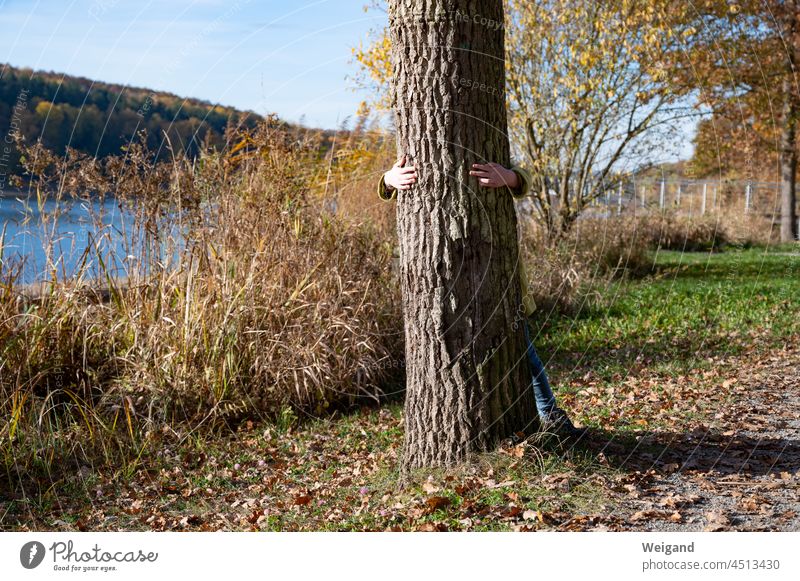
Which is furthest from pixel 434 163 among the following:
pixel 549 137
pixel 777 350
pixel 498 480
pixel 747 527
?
pixel 549 137

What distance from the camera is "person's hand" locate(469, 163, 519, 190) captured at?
378 cm

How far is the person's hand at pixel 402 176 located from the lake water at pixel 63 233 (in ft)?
9.20

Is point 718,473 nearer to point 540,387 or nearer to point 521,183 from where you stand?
point 540,387

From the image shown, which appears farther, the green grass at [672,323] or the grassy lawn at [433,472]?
the green grass at [672,323]

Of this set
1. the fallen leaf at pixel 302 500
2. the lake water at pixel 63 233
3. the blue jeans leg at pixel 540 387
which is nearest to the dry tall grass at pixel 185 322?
the lake water at pixel 63 233

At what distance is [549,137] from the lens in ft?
35.7

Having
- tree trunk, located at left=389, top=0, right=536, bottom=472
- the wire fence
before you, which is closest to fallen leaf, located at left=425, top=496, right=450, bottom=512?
tree trunk, located at left=389, top=0, right=536, bottom=472

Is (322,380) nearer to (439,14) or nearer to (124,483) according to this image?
(124,483)

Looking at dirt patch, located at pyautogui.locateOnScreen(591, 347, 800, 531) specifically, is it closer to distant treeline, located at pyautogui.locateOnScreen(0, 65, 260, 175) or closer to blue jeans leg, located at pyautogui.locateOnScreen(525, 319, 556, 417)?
blue jeans leg, located at pyautogui.locateOnScreen(525, 319, 556, 417)

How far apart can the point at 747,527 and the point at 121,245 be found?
4638mm
